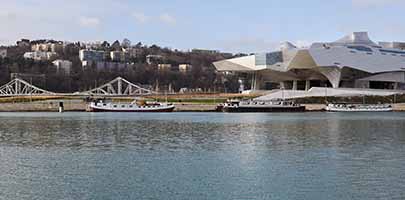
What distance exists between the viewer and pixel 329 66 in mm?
65000

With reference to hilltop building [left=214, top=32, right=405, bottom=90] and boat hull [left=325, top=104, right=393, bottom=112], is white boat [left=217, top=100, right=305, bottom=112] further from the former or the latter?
hilltop building [left=214, top=32, right=405, bottom=90]

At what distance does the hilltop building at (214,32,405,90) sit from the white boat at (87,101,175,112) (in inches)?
577

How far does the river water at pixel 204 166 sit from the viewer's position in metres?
14.6

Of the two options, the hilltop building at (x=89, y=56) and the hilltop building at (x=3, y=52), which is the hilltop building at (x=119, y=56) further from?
the hilltop building at (x=3, y=52)

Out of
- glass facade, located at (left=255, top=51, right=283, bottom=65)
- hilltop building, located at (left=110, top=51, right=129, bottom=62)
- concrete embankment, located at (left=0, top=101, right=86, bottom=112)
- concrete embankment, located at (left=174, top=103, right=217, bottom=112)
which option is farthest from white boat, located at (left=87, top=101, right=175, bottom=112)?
hilltop building, located at (left=110, top=51, right=129, bottom=62)

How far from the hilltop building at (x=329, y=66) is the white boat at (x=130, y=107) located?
48.1 ft

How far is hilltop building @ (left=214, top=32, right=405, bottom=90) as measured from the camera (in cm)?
6531

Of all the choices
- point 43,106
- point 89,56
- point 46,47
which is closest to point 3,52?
point 89,56

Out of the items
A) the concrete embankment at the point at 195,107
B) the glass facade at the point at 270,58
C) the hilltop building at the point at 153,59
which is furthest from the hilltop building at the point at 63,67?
the concrete embankment at the point at 195,107

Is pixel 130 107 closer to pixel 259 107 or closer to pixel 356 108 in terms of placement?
pixel 259 107

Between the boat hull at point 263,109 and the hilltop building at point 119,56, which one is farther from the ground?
the hilltop building at point 119,56

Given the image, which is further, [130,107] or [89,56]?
[89,56]

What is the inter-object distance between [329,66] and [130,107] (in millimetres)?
20701

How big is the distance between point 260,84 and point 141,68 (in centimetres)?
4035
